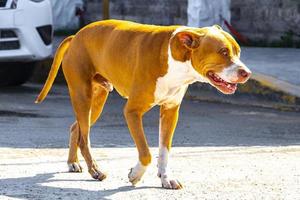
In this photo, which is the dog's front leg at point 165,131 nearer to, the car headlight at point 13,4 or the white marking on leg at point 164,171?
the white marking on leg at point 164,171

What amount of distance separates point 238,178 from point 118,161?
3.67ft

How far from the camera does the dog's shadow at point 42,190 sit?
6.41 metres

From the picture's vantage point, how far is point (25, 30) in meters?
12.0

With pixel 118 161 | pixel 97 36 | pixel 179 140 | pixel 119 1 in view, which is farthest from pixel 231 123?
pixel 119 1

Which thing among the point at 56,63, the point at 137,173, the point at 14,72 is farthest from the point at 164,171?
the point at 14,72

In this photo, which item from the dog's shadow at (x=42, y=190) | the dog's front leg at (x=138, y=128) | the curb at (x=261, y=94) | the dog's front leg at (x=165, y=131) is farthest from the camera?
the curb at (x=261, y=94)

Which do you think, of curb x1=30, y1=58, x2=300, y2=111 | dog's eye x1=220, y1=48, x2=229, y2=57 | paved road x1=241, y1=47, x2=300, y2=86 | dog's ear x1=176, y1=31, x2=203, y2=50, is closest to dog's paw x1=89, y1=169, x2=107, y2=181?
dog's ear x1=176, y1=31, x2=203, y2=50

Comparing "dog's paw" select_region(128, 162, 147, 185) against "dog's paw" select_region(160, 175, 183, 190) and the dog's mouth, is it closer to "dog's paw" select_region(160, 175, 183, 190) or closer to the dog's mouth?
"dog's paw" select_region(160, 175, 183, 190)

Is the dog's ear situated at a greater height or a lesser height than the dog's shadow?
greater

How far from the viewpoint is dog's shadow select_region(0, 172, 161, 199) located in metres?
6.41

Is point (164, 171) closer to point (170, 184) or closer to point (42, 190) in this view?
point (170, 184)

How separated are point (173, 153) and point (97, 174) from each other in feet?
4.47

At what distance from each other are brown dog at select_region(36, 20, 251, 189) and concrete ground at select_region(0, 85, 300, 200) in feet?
0.76

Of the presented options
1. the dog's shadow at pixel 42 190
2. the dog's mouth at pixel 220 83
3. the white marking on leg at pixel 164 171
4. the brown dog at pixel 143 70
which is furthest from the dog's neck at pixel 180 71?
the dog's shadow at pixel 42 190
